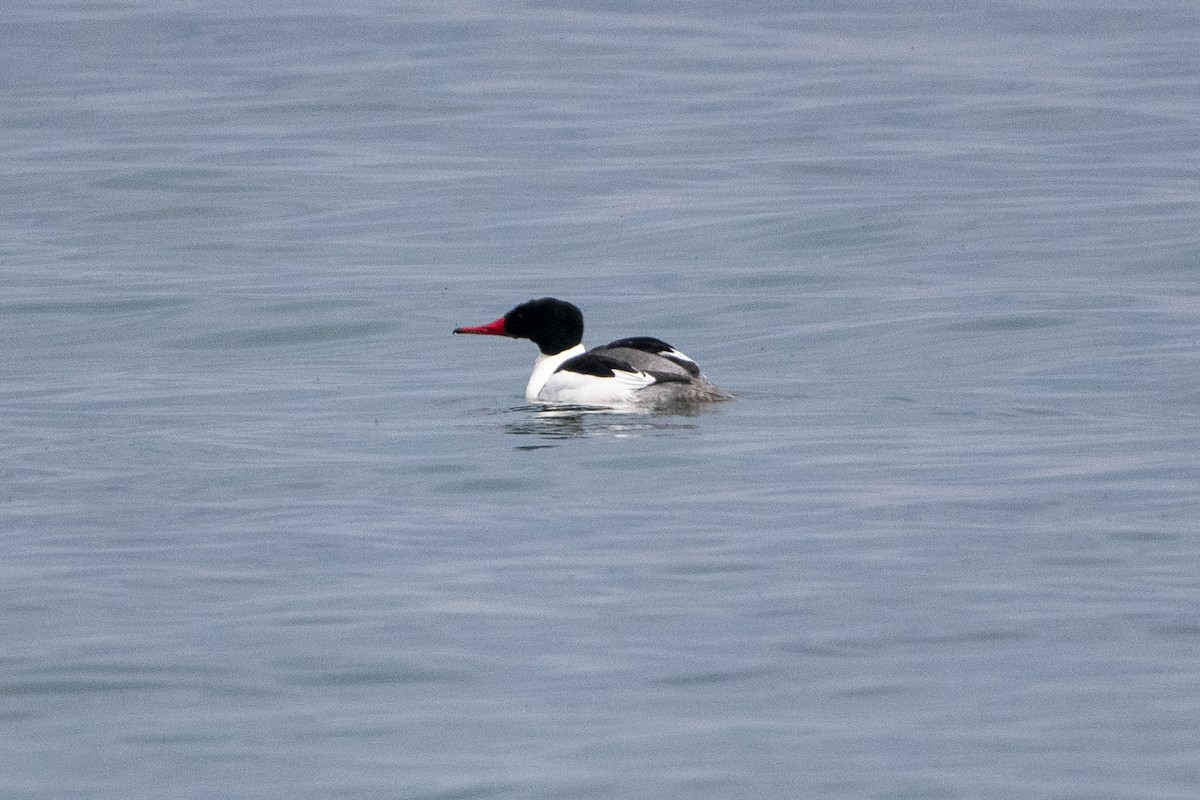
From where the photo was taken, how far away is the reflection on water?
12.5 metres

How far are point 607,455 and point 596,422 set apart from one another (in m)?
1.29

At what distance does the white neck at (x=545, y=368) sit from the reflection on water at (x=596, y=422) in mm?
364

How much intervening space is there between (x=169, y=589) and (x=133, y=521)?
4.60 feet

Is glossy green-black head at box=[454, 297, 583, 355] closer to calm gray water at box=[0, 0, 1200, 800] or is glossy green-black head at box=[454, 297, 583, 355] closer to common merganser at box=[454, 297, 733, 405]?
common merganser at box=[454, 297, 733, 405]

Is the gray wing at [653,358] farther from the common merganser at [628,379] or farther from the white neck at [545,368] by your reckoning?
the white neck at [545,368]

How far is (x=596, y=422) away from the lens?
13031 mm

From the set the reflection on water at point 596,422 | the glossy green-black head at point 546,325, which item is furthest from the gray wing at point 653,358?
the glossy green-black head at point 546,325

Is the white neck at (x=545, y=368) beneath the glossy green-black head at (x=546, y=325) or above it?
beneath

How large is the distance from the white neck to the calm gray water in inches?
22.0

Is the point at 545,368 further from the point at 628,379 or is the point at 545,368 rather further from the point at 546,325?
the point at 628,379

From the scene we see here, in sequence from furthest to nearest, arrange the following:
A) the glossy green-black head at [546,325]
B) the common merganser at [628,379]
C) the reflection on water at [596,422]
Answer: the glossy green-black head at [546,325] → the common merganser at [628,379] → the reflection on water at [596,422]

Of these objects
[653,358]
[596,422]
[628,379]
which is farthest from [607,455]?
[653,358]

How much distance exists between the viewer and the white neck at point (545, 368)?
14.3 m

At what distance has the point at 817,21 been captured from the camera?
40750 mm
